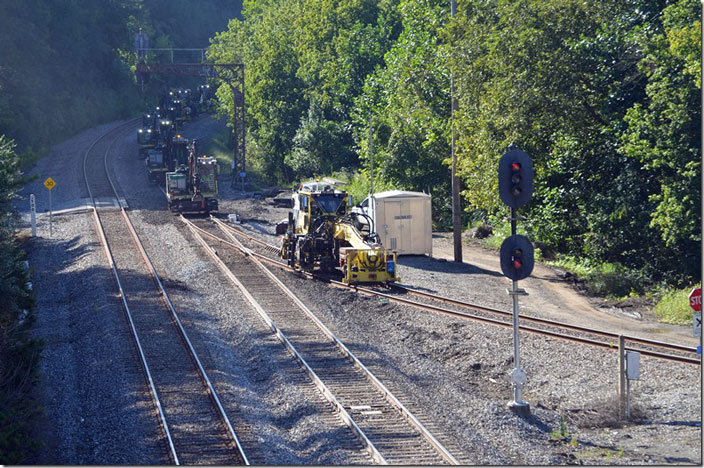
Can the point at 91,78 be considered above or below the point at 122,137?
above

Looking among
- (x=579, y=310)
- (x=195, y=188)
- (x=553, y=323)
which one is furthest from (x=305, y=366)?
(x=195, y=188)

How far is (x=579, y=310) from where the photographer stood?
22.2 metres

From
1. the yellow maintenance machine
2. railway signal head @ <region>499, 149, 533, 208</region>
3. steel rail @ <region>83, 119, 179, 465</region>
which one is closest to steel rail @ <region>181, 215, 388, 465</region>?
the yellow maintenance machine

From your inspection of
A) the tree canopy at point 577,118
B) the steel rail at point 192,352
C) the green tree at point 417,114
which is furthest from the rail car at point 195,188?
the tree canopy at point 577,118

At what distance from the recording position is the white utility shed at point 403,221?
99.8ft

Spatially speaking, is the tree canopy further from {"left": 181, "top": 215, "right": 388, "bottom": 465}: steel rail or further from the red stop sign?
{"left": 181, "top": 215, "right": 388, "bottom": 465}: steel rail

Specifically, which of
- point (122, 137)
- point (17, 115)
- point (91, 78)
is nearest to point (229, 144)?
point (122, 137)

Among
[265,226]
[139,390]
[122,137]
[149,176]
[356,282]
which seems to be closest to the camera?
Result: [139,390]

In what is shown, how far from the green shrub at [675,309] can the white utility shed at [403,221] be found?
34.7 ft

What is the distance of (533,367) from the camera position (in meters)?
15.9

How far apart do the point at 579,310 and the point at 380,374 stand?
355 inches

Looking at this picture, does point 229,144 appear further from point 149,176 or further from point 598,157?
point 598,157

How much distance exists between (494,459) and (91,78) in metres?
93.4

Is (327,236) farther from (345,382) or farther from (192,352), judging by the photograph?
(345,382)
